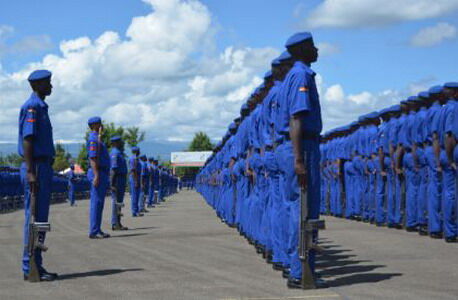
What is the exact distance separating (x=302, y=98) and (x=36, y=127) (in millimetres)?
3029

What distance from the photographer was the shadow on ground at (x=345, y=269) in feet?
26.7

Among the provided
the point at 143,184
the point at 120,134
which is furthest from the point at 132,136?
the point at 143,184

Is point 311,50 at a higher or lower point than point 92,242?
higher

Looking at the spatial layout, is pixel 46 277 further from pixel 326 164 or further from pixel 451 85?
pixel 326 164

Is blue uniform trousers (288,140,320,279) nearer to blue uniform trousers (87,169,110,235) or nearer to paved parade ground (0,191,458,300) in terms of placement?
paved parade ground (0,191,458,300)

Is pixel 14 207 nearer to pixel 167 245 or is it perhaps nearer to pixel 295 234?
pixel 167 245

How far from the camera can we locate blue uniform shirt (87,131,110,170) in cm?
1485

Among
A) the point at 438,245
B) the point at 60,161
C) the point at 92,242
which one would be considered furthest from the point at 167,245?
the point at 60,161

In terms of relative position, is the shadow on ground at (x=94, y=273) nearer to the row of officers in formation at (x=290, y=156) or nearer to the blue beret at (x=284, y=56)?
the row of officers in formation at (x=290, y=156)

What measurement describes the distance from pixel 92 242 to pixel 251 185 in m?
3.38

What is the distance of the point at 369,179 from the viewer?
61.6ft

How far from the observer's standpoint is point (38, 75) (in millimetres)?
9039

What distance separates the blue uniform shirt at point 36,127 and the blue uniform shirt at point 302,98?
8.86 ft

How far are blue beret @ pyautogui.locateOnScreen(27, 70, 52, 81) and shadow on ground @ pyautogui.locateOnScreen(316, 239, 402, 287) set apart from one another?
3.84 metres
